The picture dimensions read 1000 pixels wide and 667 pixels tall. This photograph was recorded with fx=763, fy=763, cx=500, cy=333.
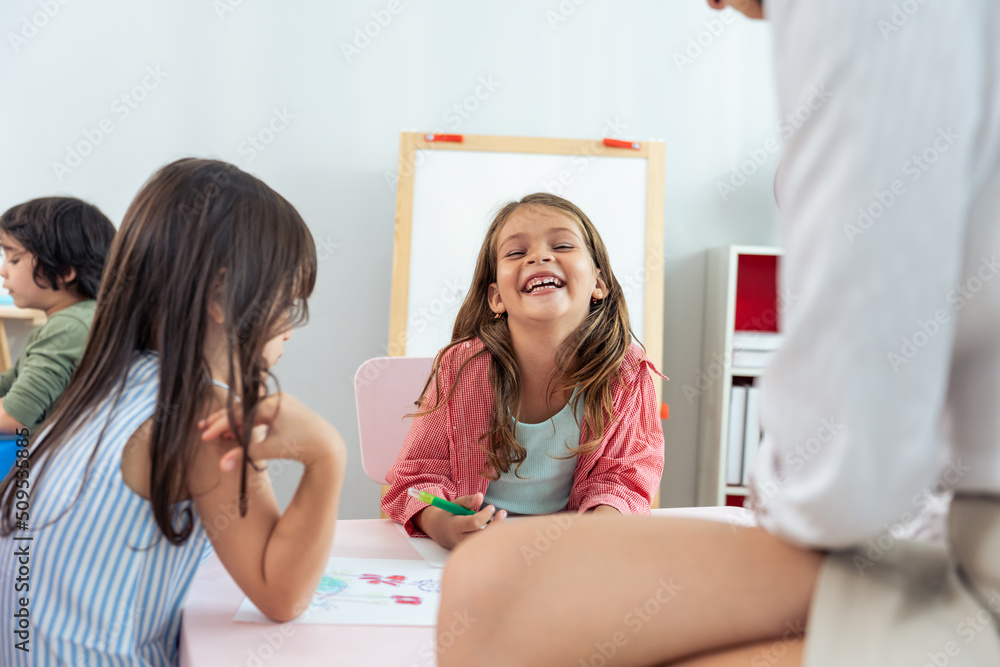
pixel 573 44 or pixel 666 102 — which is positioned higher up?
pixel 573 44

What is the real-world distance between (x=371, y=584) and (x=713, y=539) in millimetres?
416

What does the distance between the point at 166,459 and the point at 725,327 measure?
2084 mm

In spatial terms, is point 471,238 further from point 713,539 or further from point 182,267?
point 713,539

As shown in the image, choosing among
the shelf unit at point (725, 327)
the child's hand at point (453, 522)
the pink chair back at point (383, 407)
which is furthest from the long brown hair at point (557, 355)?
the shelf unit at point (725, 327)

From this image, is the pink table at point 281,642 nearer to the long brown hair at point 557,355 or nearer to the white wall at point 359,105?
the long brown hair at point 557,355

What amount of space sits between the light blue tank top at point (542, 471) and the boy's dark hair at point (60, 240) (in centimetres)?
126

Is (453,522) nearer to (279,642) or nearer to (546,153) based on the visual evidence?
(279,642)

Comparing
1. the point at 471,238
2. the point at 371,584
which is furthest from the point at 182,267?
the point at 471,238

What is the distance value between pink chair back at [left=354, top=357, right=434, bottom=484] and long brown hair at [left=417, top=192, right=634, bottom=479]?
120mm

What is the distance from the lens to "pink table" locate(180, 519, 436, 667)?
0.59 m

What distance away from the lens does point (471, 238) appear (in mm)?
2379

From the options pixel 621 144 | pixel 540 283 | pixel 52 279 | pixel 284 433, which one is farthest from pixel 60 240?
pixel 621 144

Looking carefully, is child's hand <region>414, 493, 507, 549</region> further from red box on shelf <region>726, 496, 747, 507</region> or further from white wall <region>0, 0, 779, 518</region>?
red box on shelf <region>726, 496, 747, 507</region>

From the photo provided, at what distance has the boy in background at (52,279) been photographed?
1.76 m
